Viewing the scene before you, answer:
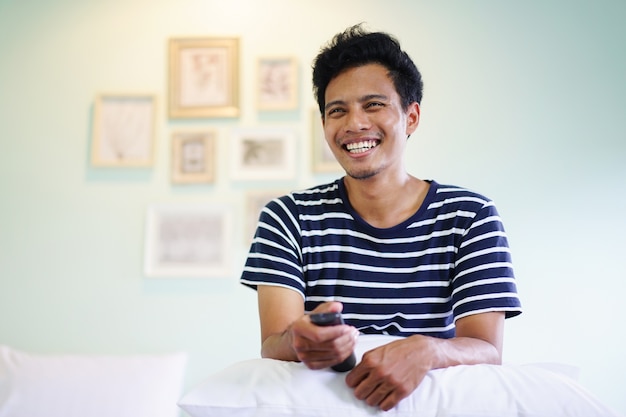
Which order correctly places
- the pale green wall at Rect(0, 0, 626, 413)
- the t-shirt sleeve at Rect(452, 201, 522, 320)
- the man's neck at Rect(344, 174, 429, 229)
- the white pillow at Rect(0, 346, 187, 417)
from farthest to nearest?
the pale green wall at Rect(0, 0, 626, 413) → the white pillow at Rect(0, 346, 187, 417) → the man's neck at Rect(344, 174, 429, 229) → the t-shirt sleeve at Rect(452, 201, 522, 320)

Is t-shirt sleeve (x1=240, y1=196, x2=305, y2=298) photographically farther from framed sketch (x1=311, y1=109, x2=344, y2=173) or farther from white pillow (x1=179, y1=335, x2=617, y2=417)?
framed sketch (x1=311, y1=109, x2=344, y2=173)

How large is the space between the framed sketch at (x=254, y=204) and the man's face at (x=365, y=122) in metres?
0.81

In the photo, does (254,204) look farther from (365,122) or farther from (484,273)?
(484,273)

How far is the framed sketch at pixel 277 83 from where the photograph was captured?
216 cm

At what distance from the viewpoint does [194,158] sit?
2.17 metres

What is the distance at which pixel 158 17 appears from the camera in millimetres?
2258

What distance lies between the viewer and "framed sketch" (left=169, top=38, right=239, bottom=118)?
2.19m

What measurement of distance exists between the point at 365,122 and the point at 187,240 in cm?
107

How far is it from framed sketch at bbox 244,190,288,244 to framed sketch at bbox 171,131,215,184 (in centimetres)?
17

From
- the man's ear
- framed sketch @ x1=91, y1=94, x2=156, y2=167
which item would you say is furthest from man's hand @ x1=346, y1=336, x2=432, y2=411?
framed sketch @ x1=91, y1=94, x2=156, y2=167

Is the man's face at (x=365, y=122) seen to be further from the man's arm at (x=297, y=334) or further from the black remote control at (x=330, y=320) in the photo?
the black remote control at (x=330, y=320)

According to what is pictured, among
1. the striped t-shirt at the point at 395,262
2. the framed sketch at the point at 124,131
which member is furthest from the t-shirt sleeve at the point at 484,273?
the framed sketch at the point at 124,131

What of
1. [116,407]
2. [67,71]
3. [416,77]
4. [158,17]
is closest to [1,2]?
[67,71]

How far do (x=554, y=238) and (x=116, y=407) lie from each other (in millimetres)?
1556
